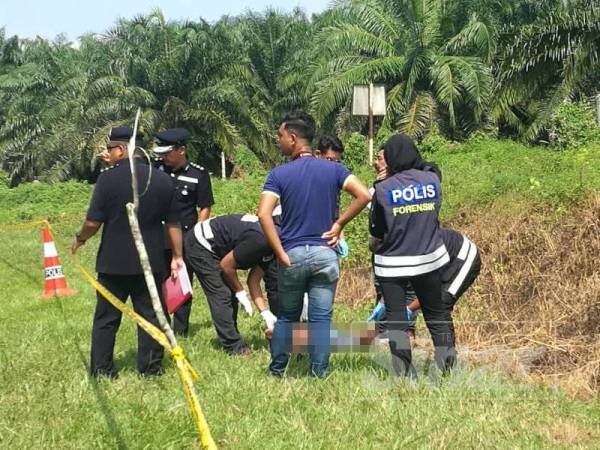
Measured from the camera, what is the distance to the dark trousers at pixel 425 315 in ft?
15.6

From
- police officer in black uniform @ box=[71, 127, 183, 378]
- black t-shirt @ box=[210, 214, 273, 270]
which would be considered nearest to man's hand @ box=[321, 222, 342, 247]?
black t-shirt @ box=[210, 214, 273, 270]

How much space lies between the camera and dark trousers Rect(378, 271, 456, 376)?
15.6 ft

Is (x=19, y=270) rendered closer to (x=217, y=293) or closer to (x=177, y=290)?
(x=217, y=293)

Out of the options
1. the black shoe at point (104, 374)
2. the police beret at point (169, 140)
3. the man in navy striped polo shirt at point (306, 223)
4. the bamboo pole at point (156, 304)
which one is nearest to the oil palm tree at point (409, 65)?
the police beret at point (169, 140)

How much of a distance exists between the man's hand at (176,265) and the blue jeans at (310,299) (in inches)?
37.8

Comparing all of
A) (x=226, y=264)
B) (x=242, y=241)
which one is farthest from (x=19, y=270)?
(x=242, y=241)

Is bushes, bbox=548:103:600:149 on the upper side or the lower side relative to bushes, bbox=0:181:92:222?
upper

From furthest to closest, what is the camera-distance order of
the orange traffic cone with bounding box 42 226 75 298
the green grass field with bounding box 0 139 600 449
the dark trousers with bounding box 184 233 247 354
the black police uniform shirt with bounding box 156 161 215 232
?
1. the orange traffic cone with bounding box 42 226 75 298
2. the black police uniform shirt with bounding box 156 161 215 232
3. the dark trousers with bounding box 184 233 247 354
4. the green grass field with bounding box 0 139 600 449

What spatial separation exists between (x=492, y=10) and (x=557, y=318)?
17640 mm

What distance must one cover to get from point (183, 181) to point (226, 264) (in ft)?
3.45

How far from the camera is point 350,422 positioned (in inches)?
159

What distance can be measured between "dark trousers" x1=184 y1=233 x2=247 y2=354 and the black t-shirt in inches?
4.9

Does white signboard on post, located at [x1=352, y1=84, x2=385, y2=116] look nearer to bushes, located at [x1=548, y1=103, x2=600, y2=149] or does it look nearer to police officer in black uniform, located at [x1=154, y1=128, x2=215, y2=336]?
police officer in black uniform, located at [x1=154, y1=128, x2=215, y2=336]

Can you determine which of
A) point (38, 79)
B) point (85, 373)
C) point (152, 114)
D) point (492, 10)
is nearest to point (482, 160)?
point (85, 373)
